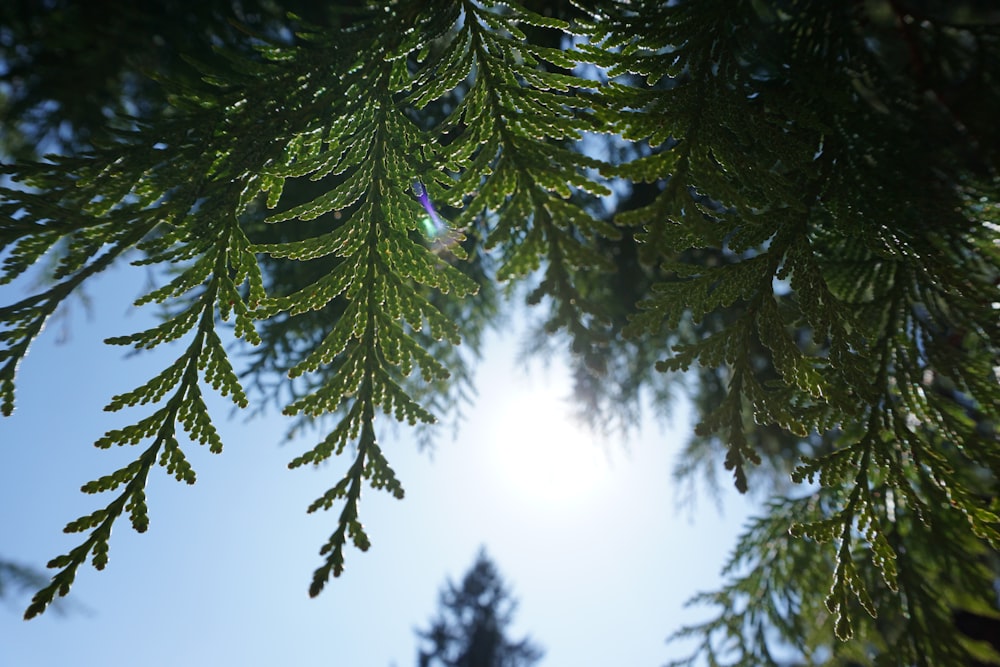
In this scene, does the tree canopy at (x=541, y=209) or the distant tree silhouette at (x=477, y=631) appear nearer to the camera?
the tree canopy at (x=541, y=209)

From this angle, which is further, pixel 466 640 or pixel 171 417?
pixel 466 640

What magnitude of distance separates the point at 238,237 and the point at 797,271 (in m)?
2.03

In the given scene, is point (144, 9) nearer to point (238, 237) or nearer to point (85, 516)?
point (238, 237)

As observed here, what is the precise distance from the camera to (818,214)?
2.41m

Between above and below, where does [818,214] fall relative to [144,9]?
below

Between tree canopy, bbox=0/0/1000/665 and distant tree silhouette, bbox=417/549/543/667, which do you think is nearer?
tree canopy, bbox=0/0/1000/665

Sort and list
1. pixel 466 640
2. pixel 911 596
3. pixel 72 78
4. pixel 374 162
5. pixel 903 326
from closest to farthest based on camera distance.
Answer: pixel 374 162 → pixel 903 326 → pixel 911 596 → pixel 72 78 → pixel 466 640

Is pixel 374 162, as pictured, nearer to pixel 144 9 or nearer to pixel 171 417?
pixel 171 417

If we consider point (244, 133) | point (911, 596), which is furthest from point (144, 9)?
point (911, 596)

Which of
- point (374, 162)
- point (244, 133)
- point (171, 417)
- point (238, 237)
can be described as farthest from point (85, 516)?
point (374, 162)

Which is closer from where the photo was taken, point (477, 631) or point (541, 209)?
point (541, 209)

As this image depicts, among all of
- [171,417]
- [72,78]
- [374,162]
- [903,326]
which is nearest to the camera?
[171,417]

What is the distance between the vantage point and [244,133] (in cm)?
207

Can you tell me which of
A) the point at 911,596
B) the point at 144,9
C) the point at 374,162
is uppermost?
the point at 144,9
